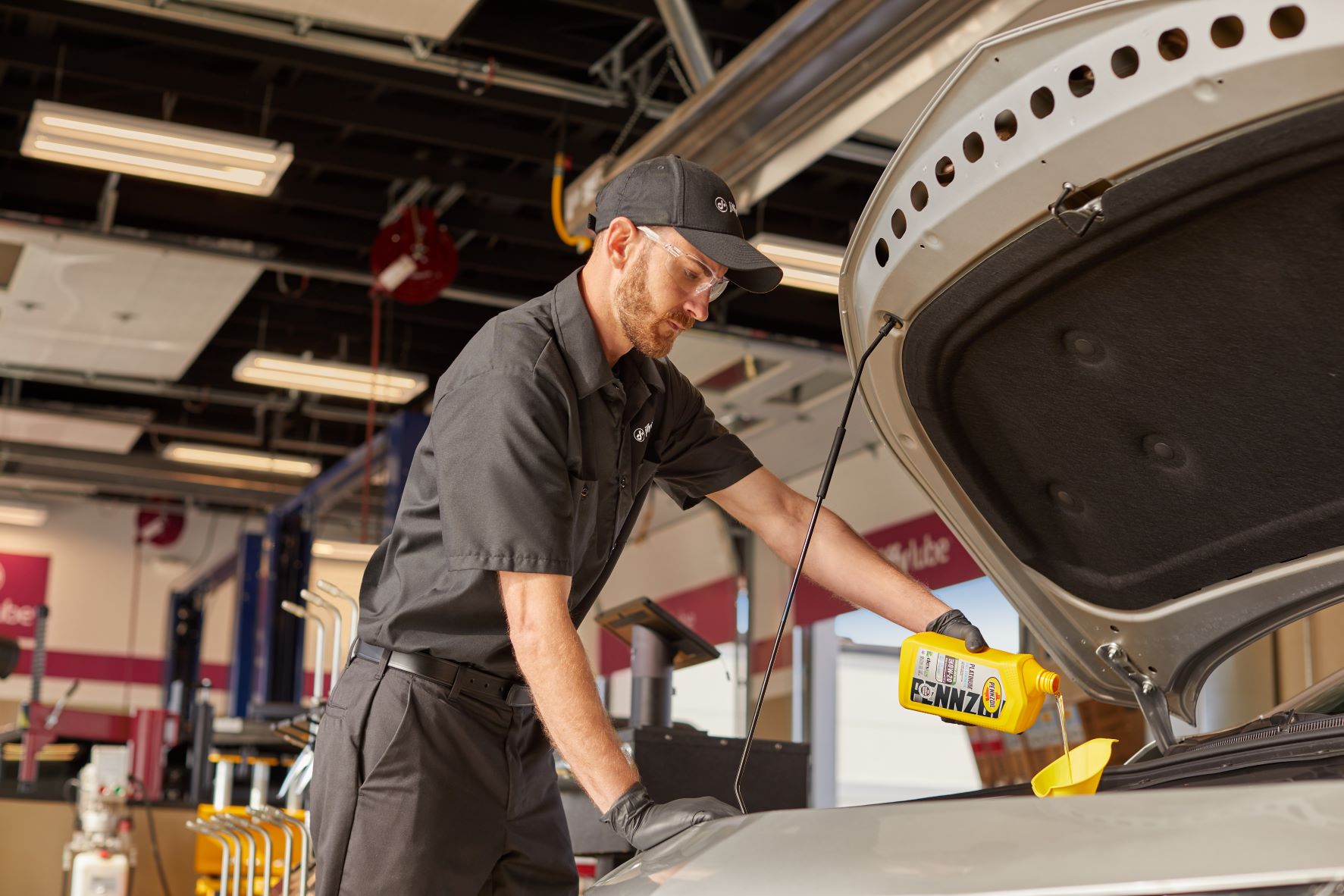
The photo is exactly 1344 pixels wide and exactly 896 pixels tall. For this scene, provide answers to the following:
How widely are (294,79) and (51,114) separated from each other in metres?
1.53

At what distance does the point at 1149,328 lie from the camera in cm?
130

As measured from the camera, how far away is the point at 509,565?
1512 mm

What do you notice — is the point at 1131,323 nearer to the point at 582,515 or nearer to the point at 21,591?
the point at 582,515

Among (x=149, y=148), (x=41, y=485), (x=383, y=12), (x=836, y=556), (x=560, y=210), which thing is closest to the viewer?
(x=836, y=556)

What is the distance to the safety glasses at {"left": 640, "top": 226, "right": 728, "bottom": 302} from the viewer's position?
5.56 feet

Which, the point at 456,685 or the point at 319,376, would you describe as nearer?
the point at 456,685

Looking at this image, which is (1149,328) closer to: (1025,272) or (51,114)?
(1025,272)

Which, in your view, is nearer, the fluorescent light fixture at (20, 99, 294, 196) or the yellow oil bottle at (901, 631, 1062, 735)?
the yellow oil bottle at (901, 631, 1062, 735)

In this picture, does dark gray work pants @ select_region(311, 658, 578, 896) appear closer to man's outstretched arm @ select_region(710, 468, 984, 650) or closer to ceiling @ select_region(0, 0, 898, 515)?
man's outstretched arm @ select_region(710, 468, 984, 650)

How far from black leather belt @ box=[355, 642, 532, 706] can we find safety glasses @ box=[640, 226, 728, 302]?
20.8 inches

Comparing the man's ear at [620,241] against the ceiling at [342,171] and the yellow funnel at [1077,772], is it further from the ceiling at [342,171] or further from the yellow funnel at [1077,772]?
the ceiling at [342,171]

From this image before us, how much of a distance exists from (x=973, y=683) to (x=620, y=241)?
68 centimetres

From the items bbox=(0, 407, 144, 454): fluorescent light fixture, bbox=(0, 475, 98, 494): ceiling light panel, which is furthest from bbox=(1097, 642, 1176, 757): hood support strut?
bbox=(0, 475, 98, 494): ceiling light panel

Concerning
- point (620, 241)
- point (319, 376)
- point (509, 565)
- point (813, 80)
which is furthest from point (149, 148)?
point (509, 565)
